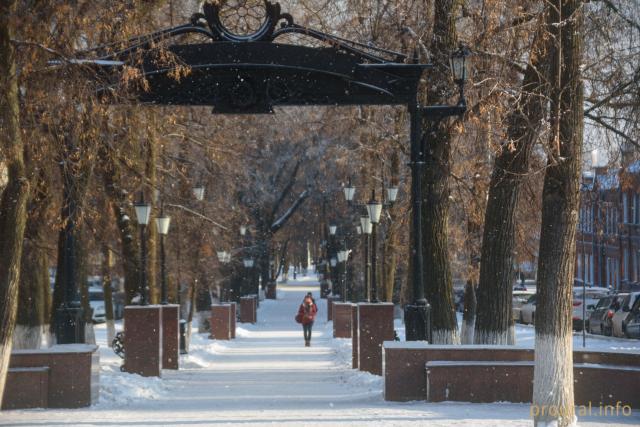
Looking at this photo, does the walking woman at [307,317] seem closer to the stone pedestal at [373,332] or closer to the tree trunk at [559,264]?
the stone pedestal at [373,332]

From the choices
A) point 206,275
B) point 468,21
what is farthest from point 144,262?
point 206,275

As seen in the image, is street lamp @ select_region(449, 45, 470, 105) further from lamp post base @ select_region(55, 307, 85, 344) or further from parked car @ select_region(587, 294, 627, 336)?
parked car @ select_region(587, 294, 627, 336)

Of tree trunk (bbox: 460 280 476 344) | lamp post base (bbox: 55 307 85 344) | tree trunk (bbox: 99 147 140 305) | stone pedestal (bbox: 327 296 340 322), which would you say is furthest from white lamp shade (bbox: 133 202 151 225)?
stone pedestal (bbox: 327 296 340 322)

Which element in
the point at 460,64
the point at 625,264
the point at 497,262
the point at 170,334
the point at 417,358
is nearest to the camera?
the point at 460,64

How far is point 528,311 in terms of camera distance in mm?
47844

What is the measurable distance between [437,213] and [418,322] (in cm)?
A: 309

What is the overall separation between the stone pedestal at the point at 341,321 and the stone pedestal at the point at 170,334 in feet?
45.8

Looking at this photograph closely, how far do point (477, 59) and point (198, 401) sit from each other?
6.50 meters

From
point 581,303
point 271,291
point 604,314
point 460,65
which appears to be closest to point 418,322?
point 460,65

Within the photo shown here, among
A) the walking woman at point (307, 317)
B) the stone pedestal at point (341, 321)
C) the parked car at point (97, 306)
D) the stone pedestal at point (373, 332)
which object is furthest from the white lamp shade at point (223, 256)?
the parked car at point (97, 306)

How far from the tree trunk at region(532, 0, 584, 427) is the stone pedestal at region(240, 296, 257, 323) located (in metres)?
45.5

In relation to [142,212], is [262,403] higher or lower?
lower

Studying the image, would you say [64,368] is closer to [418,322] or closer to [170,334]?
[418,322]

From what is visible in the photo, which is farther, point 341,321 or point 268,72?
point 341,321
